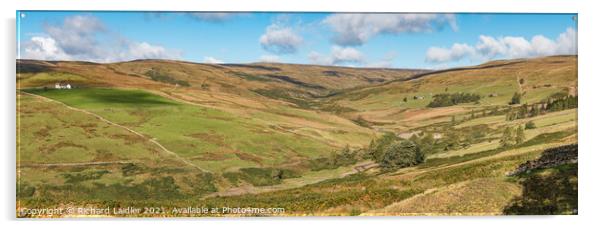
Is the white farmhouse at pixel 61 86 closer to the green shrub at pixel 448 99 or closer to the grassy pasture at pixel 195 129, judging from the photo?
the grassy pasture at pixel 195 129

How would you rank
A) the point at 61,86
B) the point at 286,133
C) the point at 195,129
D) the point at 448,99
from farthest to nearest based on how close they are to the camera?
the point at 448,99 → the point at 286,133 → the point at 195,129 → the point at 61,86

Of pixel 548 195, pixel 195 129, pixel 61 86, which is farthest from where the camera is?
pixel 195 129

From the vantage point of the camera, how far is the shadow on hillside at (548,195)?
1852 centimetres

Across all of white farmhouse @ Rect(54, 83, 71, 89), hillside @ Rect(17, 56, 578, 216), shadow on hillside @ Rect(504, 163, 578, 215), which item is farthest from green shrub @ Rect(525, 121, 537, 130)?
white farmhouse @ Rect(54, 83, 71, 89)

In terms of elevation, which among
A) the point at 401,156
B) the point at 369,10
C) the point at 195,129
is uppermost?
the point at 369,10

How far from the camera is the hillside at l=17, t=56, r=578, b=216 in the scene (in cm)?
1950

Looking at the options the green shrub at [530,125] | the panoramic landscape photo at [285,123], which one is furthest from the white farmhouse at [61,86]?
the green shrub at [530,125]

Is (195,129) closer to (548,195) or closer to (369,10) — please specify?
(369,10)

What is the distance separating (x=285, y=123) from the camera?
80.9 ft

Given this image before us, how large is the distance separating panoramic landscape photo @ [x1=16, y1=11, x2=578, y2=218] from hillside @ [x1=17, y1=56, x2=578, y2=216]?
66 mm

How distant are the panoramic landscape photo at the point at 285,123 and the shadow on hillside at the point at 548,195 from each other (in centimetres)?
5

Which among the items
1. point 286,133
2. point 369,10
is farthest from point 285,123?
point 369,10

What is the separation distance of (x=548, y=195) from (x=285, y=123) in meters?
11.5

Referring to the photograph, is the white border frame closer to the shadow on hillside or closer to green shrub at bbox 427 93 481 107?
the shadow on hillside
